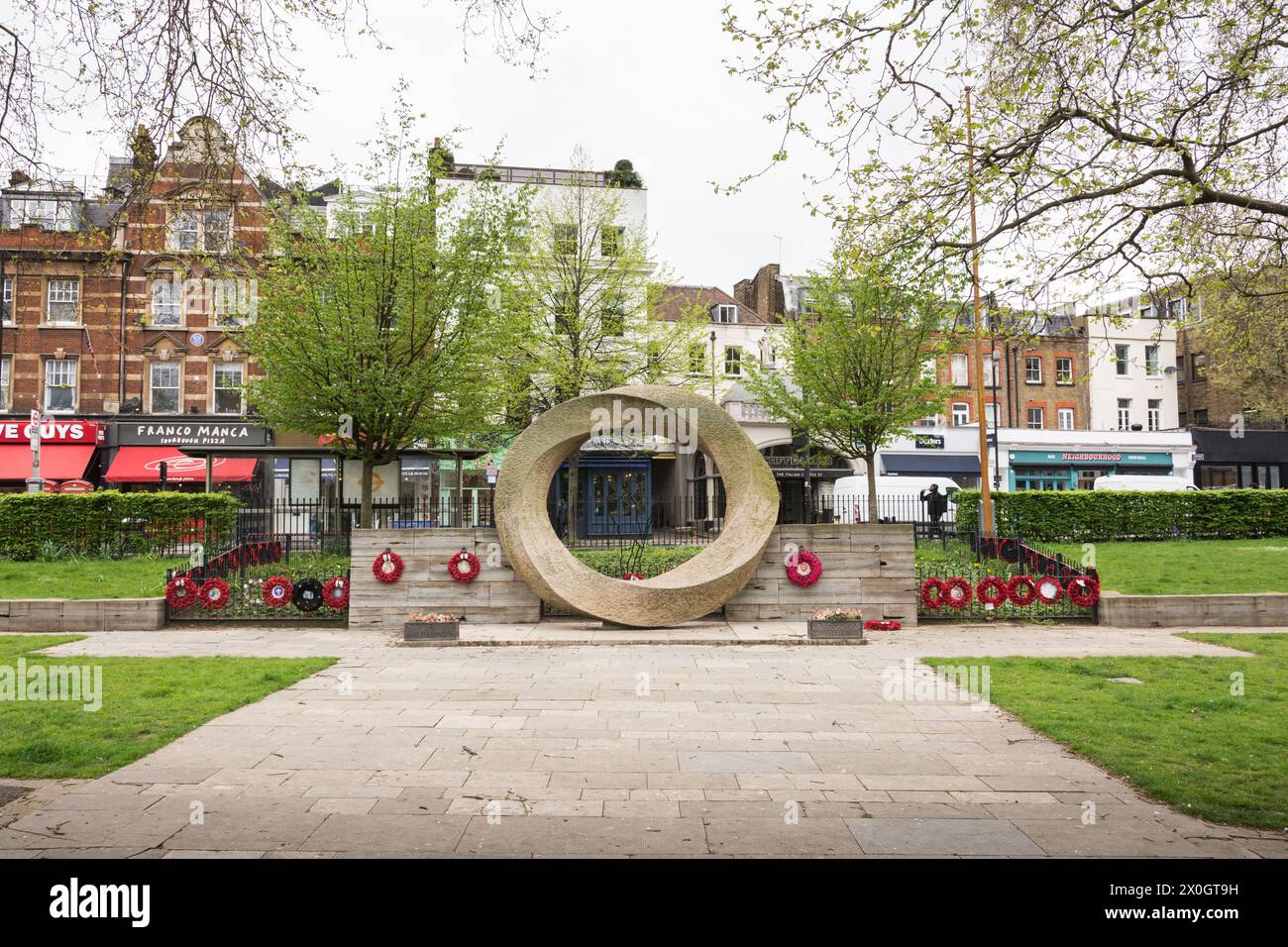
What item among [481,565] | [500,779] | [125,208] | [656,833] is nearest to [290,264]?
[481,565]

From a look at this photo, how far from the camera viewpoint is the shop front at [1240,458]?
45250 millimetres

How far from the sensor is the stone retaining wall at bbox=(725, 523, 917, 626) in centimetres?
1438

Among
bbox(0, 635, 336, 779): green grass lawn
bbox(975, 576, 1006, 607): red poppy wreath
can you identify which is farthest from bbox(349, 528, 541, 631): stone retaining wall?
bbox(975, 576, 1006, 607): red poppy wreath

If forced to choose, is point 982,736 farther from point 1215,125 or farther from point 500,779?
point 1215,125

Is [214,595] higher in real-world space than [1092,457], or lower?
lower

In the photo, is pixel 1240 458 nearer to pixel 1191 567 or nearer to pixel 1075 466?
pixel 1075 466

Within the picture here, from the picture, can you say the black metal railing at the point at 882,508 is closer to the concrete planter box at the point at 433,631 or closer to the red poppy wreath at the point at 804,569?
the red poppy wreath at the point at 804,569

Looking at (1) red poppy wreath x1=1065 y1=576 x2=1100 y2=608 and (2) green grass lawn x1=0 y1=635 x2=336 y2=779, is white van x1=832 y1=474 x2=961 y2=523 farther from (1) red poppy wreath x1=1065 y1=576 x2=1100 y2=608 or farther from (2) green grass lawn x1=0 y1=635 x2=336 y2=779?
(2) green grass lawn x1=0 y1=635 x2=336 y2=779

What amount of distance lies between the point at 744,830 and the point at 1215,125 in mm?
7636

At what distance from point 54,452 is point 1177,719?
3657 centimetres

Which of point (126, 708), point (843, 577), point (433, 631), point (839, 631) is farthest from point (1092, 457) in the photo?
point (126, 708)

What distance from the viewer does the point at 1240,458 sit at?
4559 cm

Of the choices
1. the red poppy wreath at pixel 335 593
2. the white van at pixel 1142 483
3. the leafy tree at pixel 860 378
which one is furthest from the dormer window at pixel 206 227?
the white van at pixel 1142 483

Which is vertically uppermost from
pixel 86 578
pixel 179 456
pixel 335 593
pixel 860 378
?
pixel 860 378
